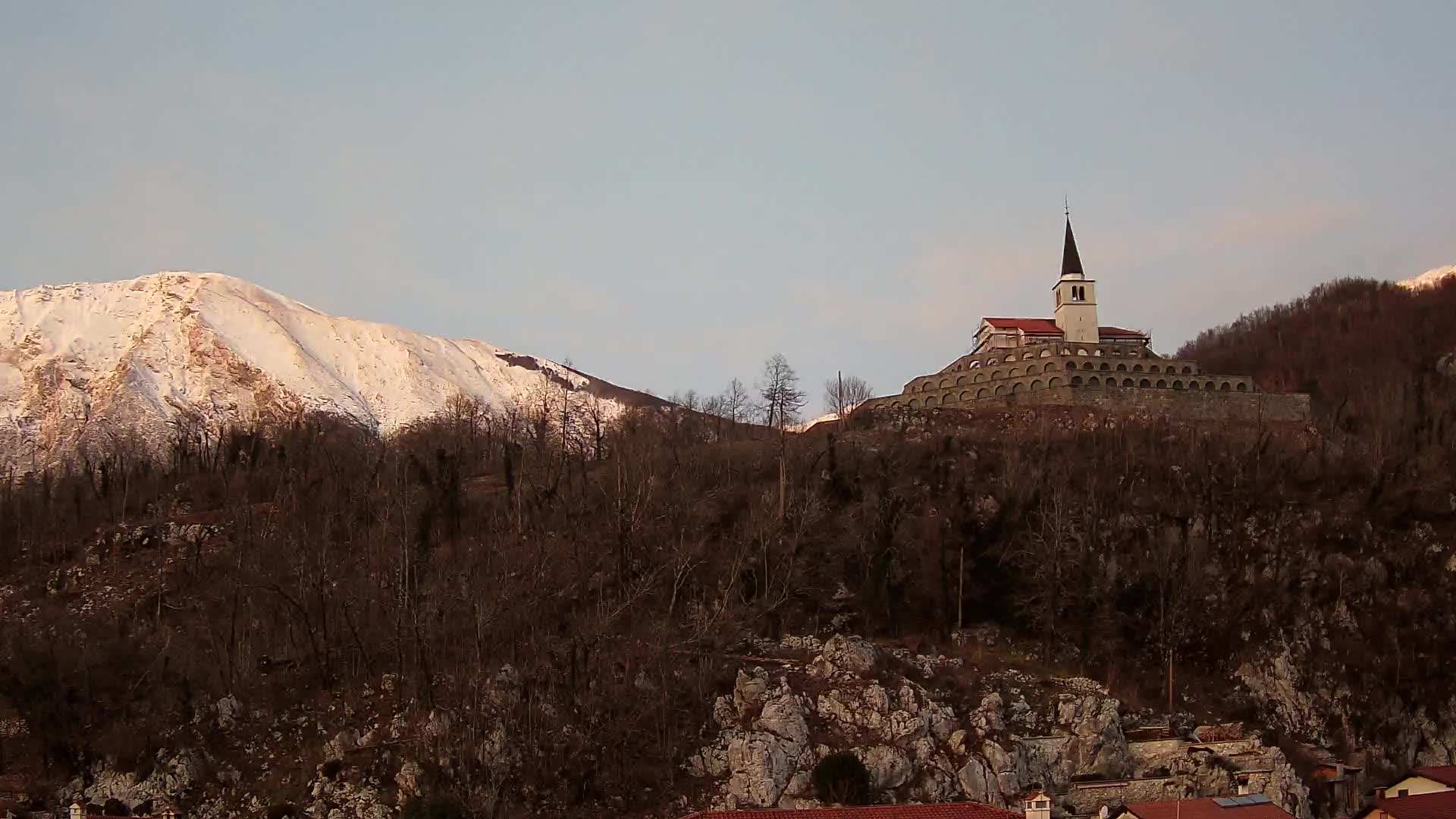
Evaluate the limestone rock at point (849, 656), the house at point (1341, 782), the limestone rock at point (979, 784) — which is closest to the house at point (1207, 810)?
the limestone rock at point (979, 784)

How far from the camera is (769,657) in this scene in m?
46.2

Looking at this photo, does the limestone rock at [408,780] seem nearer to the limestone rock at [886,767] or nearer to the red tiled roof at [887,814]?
the red tiled roof at [887,814]

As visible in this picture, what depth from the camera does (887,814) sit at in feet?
108

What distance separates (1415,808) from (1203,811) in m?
6.34

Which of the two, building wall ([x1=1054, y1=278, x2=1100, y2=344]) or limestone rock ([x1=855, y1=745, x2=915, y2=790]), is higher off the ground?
building wall ([x1=1054, y1=278, x2=1100, y2=344])

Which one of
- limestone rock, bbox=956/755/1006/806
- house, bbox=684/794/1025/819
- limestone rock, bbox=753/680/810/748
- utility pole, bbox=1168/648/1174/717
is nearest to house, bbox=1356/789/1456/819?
house, bbox=684/794/1025/819

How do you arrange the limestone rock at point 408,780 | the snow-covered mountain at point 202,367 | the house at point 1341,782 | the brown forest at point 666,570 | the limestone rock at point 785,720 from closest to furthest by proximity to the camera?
the limestone rock at point 408,780, the limestone rock at point 785,720, the brown forest at point 666,570, the house at point 1341,782, the snow-covered mountain at point 202,367

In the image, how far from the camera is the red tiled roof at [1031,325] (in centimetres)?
7925

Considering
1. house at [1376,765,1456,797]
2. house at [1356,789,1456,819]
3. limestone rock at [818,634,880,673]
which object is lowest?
house at [1376,765,1456,797]

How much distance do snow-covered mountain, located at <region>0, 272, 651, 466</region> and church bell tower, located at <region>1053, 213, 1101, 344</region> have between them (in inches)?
2144

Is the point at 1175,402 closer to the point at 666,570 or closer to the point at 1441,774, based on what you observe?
the point at 1441,774

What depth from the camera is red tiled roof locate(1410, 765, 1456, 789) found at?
40250 millimetres

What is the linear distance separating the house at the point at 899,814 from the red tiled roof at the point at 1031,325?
4814cm

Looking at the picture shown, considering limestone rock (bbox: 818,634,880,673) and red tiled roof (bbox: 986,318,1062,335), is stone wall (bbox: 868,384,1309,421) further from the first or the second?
limestone rock (bbox: 818,634,880,673)
